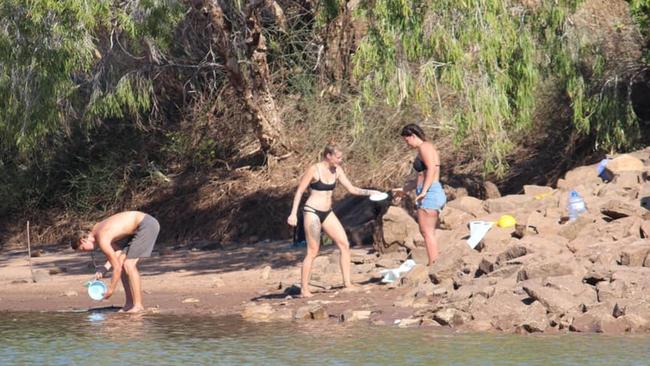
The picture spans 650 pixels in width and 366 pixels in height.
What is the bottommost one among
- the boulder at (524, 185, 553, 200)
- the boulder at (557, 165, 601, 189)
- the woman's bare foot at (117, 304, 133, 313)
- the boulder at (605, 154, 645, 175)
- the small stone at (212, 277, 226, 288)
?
the small stone at (212, 277, 226, 288)

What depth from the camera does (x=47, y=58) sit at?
50.2 ft

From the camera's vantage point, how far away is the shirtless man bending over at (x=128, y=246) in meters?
12.6

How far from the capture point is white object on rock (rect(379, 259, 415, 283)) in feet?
43.4

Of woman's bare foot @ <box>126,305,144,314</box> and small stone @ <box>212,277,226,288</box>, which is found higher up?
woman's bare foot @ <box>126,305,144,314</box>

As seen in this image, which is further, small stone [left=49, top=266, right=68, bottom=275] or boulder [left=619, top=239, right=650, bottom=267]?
small stone [left=49, top=266, right=68, bottom=275]

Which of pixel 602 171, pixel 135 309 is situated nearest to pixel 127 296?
pixel 135 309

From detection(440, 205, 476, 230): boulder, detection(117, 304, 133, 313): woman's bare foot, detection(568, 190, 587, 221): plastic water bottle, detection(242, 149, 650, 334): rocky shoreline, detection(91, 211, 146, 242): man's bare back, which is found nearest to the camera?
detection(242, 149, 650, 334): rocky shoreline

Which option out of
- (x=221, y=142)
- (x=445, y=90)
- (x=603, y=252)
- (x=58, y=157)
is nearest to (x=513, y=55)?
(x=445, y=90)

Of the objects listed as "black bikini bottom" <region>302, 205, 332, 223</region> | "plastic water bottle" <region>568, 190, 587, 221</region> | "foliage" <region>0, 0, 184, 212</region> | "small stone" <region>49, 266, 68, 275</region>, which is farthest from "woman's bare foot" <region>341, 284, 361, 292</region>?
"small stone" <region>49, 266, 68, 275</region>

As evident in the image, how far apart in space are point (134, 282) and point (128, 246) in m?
0.39

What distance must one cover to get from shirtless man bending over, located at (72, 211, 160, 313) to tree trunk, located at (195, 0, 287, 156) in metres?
5.28

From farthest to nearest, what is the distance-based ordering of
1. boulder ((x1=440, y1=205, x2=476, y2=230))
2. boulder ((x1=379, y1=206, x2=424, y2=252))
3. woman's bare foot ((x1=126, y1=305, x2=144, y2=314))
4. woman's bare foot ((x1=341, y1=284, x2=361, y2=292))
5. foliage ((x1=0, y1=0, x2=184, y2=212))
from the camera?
foliage ((x1=0, y1=0, x2=184, y2=212))
boulder ((x1=379, y1=206, x2=424, y2=252))
boulder ((x1=440, y1=205, x2=476, y2=230))
woman's bare foot ((x1=126, y1=305, x2=144, y2=314))
woman's bare foot ((x1=341, y1=284, x2=361, y2=292))

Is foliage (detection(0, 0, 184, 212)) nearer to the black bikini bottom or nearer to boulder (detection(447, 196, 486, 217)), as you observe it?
the black bikini bottom

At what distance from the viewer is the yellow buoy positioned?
13852 millimetres
